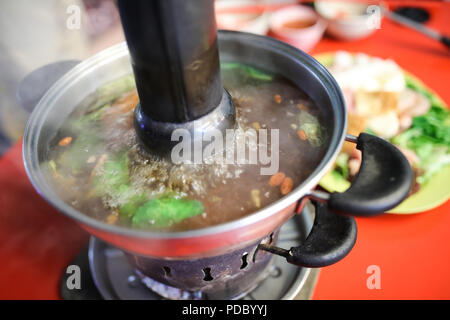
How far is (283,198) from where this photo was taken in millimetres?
933

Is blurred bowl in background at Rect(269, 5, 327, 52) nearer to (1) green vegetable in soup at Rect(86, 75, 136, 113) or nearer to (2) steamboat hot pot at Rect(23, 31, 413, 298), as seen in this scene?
(2) steamboat hot pot at Rect(23, 31, 413, 298)

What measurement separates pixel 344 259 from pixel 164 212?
1.06 meters

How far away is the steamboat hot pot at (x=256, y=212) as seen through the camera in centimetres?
92

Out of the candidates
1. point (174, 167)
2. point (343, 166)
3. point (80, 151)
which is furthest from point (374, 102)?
point (80, 151)

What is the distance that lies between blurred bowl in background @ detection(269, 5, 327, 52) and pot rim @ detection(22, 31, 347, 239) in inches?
55.4

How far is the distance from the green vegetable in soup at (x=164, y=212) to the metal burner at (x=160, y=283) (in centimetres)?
56

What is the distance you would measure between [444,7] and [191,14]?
341 centimetres

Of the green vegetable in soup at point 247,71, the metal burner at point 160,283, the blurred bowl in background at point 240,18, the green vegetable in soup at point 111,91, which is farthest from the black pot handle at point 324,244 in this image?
the blurred bowl in background at point 240,18

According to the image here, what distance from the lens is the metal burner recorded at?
158 centimetres

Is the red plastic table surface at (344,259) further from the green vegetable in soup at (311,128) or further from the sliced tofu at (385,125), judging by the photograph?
the green vegetable in soup at (311,128)

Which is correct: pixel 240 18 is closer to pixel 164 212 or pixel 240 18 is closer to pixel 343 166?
pixel 343 166

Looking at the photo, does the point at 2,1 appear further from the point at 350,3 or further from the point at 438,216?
the point at 438,216

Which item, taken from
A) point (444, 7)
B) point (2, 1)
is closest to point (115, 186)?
point (2, 1)

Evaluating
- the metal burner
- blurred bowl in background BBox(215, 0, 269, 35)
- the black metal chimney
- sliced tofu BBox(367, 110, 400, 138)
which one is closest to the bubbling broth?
the black metal chimney
